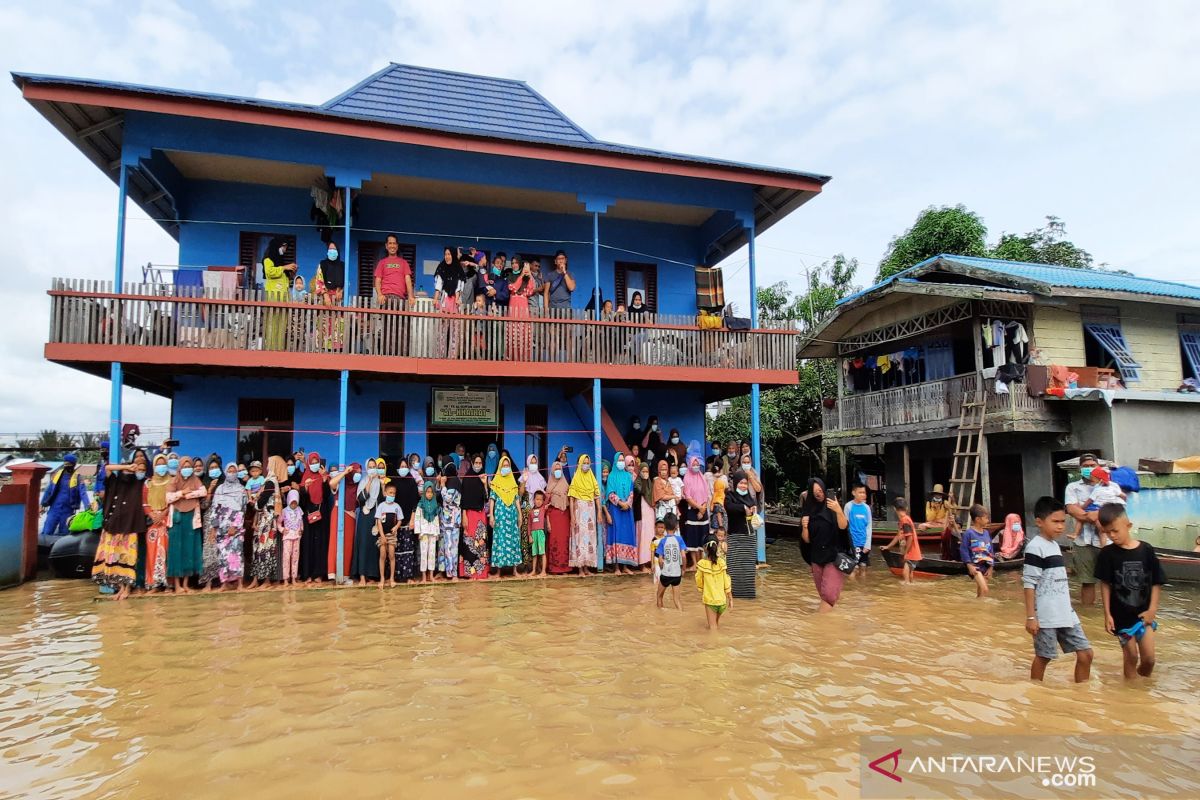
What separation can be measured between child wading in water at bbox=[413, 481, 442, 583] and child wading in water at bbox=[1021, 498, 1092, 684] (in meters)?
7.78

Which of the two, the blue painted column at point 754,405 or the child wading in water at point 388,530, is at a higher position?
the blue painted column at point 754,405

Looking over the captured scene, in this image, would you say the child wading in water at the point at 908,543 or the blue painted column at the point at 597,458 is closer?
the child wading in water at the point at 908,543

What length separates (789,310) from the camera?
25.6 meters

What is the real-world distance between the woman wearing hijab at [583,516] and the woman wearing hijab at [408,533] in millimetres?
2415

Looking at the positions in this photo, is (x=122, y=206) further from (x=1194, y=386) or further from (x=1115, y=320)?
(x=1194, y=386)

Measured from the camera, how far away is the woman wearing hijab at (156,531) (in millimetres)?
9688

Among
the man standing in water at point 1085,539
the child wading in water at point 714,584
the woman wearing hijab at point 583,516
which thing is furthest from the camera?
the woman wearing hijab at point 583,516

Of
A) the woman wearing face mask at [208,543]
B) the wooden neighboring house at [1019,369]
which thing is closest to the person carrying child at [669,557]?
the woman wearing face mask at [208,543]

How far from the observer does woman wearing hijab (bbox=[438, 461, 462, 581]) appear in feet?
35.3

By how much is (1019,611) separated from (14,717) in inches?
399

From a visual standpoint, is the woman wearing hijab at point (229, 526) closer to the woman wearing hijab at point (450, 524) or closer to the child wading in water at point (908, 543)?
the woman wearing hijab at point (450, 524)

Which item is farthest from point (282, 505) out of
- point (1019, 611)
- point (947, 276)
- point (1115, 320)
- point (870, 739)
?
point (1115, 320)

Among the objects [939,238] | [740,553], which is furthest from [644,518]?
[939,238]

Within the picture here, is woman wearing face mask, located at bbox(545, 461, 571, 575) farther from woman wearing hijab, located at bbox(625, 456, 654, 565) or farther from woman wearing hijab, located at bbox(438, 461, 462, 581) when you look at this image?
woman wearing hijab, located at bbox(438, 461, 462, 581)
